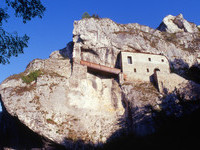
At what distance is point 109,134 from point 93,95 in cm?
698

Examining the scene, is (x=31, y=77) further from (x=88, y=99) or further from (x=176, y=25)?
(x=176, y=25)

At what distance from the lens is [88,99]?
29.0 m

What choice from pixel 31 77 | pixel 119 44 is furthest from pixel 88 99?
pixel 119 44

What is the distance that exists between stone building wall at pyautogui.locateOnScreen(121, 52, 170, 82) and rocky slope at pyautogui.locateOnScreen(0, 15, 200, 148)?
211cm

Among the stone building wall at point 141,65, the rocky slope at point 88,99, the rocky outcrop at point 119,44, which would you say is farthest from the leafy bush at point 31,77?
the stone building wall at point 141,65

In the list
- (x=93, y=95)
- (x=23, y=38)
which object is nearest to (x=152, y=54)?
(x=93, y=95)

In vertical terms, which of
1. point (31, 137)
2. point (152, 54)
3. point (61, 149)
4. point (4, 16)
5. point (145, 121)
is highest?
point (152, 54)

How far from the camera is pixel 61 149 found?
2273 cm

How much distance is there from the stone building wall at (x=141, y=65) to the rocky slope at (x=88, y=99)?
2.11 meters

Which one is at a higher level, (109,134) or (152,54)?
(152,54)

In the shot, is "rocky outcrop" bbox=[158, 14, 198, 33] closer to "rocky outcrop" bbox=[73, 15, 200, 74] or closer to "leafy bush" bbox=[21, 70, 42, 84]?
"rocky outcrop" bbox=[73, 15, 200, 74]

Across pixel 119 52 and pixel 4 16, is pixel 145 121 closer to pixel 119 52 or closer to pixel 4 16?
pixel 119 52

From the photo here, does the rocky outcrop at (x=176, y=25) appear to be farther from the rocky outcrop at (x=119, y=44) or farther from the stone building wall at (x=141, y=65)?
the stone building wall at (x=141, y=65)

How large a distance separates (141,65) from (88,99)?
1259 centimetres
